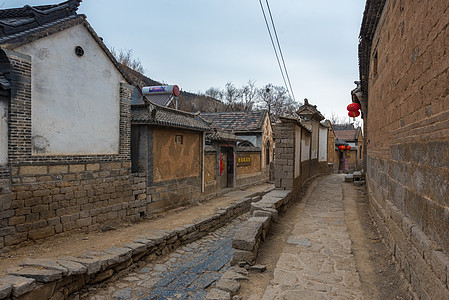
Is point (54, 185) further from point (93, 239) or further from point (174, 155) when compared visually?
point (174, 155)

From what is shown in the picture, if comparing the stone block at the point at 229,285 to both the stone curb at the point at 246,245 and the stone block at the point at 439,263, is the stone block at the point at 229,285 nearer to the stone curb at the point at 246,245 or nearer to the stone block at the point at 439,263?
the stone curb at the point at 246,245

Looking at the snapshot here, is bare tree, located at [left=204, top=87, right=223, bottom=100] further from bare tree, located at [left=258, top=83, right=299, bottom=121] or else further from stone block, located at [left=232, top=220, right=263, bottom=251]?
stone block, located at [left=232, top=220, right=263, bottom=251]

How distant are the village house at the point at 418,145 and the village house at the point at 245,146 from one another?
10953 mm

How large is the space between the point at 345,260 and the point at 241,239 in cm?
166

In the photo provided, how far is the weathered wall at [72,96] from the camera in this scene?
6.84 meters

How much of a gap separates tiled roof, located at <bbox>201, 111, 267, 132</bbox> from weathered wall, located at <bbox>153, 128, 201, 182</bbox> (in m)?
7.63

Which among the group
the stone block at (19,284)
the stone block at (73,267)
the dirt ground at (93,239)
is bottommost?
the dirt ground at (93,239)

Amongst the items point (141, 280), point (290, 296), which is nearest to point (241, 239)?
point (290, 296)

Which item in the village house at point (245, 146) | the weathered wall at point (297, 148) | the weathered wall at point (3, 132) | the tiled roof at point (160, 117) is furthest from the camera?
the village house at point (245, 146)

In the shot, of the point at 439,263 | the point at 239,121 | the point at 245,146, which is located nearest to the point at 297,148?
the point at 439,263

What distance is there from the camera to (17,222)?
642 centimetres

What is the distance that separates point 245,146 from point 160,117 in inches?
410

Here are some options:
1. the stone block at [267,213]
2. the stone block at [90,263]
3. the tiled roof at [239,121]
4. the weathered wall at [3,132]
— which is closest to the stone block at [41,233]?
the stone block at [90,263]

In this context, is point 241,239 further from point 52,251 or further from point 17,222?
point 17,222
